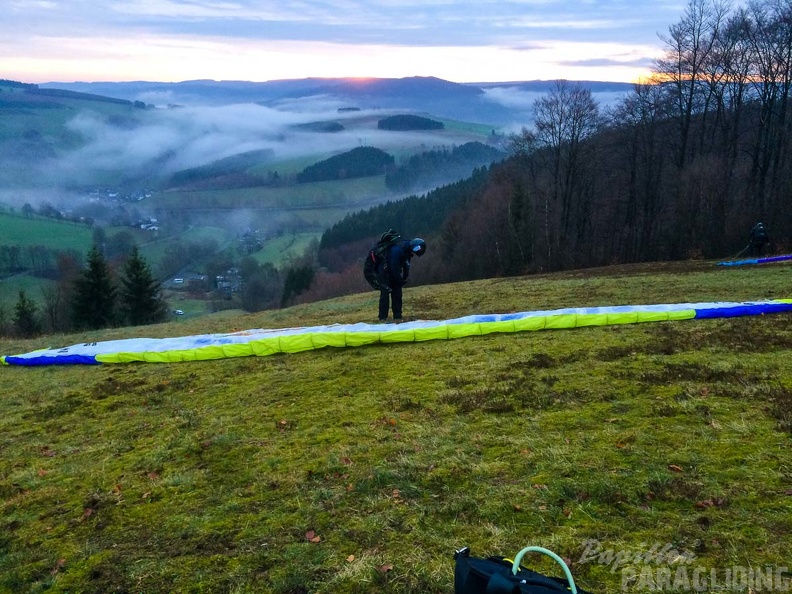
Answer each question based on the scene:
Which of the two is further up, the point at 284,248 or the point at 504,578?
the point at 284,248

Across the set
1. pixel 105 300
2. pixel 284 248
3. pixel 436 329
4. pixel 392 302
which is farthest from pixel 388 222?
pixel 436 329

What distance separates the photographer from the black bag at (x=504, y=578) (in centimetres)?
254

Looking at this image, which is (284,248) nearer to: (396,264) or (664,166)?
(664,166)

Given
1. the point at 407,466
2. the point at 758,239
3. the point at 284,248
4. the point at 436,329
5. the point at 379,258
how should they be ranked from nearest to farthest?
the point at 407,466 → the point at 436,329 → the point at 379,258 → the point at 758,239 → the point at 284,248

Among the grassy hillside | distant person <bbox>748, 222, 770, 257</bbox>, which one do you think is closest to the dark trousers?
the grassy hillside

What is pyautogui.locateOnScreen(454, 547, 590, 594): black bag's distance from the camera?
254 cm

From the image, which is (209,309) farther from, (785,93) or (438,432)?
(438,432)

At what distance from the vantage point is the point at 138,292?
151ft

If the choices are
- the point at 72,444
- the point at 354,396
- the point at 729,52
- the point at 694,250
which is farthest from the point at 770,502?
the point at 729,52

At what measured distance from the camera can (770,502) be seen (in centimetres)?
446

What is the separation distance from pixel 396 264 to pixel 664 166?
37686 mm

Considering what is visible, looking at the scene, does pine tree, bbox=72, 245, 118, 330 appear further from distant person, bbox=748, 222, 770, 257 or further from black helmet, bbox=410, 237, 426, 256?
distant person, bbox=748, 222, 770, 257

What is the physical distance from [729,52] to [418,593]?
144 ft

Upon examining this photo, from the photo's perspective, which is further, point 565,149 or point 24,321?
point 24,321
